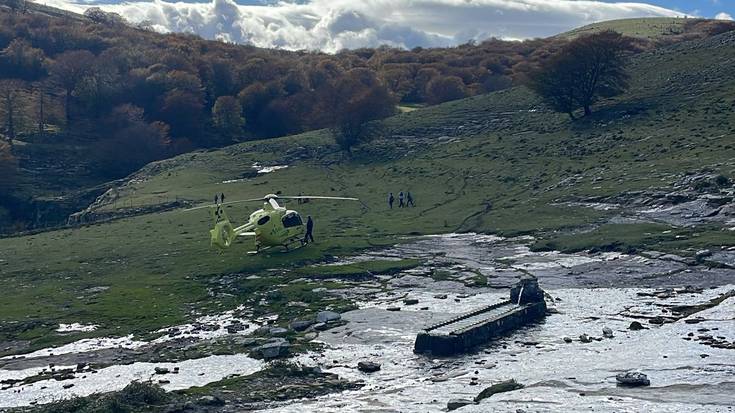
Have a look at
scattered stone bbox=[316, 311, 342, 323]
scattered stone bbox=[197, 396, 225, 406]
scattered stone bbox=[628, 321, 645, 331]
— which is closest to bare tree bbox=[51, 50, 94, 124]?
scattered stone bbox=[316, 311, 342, 323]

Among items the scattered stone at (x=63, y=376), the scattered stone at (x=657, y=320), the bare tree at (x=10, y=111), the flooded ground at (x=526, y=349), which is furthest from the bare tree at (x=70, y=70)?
the scattered stone at (x=657, y=320)

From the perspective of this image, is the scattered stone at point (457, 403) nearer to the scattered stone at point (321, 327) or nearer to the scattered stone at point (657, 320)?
the scattered stone at point (657, 320)

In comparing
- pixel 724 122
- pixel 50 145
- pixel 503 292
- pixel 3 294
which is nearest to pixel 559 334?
pixel 503 292

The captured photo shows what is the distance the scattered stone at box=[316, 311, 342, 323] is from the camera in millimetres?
39781

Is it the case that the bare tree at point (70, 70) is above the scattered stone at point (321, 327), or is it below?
above

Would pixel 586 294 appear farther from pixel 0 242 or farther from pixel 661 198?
pixel 0 242

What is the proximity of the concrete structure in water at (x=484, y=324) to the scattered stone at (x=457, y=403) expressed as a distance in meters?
5.79

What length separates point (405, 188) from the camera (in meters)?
82.4

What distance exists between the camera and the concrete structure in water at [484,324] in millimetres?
33625

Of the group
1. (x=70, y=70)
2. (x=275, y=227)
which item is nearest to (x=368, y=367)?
(x=275, y=227)

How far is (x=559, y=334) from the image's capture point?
35.4 metres

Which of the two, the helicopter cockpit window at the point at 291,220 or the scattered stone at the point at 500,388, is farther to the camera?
the helicopter cockpit window at the point at 291,220

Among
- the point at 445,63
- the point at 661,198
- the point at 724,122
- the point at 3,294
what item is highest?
the point at 445,63

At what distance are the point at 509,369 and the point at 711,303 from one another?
1121cm
